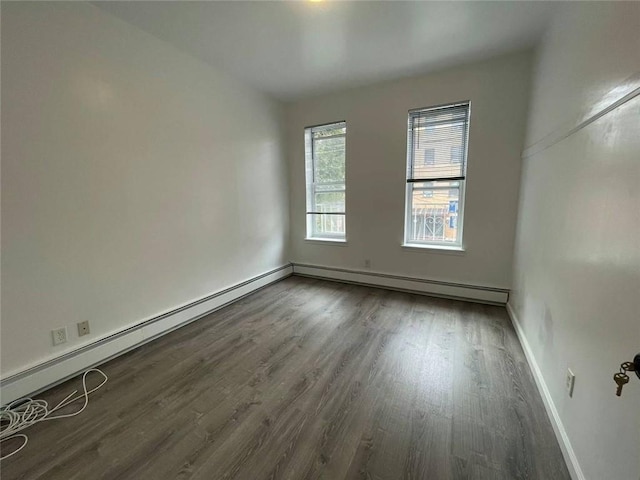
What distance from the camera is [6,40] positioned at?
161cm

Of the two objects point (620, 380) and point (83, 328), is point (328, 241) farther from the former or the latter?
point (620, 380)

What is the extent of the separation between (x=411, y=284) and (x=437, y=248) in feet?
1.91

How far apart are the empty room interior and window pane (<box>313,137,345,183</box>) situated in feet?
0.81

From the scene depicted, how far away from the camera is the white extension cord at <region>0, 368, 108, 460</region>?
1.52m

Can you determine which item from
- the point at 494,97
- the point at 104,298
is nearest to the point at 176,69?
the point at 104,298

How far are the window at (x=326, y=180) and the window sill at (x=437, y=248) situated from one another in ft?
3.25

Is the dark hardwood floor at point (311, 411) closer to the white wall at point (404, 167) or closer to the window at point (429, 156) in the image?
the white wall at point (404, 167)

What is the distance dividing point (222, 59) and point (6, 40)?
1594 millimetres

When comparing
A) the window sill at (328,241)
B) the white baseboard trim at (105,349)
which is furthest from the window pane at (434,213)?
the white baseboard trim at (105,349)

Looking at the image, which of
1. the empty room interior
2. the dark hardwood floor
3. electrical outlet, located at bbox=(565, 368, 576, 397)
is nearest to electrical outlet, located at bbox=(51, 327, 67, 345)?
the empty room interior

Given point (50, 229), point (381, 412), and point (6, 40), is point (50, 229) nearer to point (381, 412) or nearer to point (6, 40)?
point (6, 40)

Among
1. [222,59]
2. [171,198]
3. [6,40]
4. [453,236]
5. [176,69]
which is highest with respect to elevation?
[222,59]

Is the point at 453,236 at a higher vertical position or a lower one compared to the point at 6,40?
lower

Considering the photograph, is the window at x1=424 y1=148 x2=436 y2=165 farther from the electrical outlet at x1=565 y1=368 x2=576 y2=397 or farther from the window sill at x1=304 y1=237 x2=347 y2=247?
the electrical outlet at x1=565 y1=368 x2=576 y2=397
